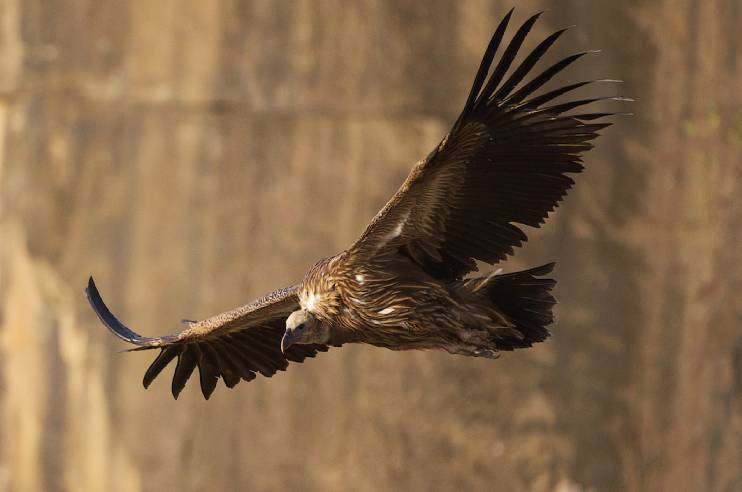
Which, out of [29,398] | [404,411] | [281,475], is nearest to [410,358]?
[404,411]

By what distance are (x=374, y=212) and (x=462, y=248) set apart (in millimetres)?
3068

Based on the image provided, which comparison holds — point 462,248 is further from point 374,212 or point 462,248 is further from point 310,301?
point 374,212

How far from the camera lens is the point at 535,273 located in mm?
5129

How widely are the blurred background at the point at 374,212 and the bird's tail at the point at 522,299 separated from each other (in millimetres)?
3032

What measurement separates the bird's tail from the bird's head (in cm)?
60

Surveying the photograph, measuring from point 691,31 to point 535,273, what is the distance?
3.63m

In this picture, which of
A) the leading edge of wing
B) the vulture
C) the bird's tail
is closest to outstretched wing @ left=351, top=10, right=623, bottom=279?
the vulture

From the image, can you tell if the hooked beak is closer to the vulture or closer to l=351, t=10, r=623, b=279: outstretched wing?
the vulture

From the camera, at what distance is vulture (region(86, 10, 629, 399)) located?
476 cm

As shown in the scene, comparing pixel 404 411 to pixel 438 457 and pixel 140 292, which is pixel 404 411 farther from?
pixel 140 292

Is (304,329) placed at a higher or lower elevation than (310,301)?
lower

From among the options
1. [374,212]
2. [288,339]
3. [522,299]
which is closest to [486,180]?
[522,299]

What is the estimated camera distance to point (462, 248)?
5176 mm

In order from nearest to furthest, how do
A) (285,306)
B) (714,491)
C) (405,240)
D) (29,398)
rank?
(405,240)
(285,306)
(714,491)
(29,398)
